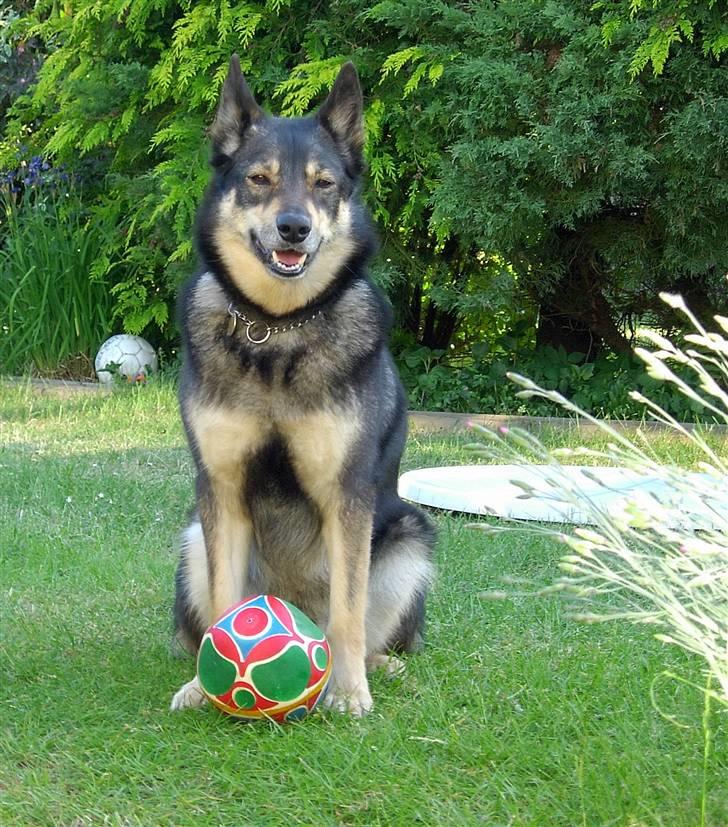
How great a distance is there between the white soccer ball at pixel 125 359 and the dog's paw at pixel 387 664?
204 inches

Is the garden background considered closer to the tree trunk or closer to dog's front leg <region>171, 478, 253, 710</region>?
the tree trunk

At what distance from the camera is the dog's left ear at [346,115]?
3.36 meters

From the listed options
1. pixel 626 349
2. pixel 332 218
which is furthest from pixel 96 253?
pixel 332 218

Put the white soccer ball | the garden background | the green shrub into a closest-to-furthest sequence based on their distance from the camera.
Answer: the garden background
the green shrub
the white soccer ball

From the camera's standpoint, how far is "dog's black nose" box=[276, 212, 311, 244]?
10.1ft

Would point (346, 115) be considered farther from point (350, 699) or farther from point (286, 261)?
point (350, 699)

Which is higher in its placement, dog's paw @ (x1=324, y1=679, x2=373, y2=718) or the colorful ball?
the colorful ball

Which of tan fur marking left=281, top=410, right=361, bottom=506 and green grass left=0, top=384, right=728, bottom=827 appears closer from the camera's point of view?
green grass left=0, top=384, right=728, bottom=827

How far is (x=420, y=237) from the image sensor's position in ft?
26.1

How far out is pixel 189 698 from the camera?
121 inches

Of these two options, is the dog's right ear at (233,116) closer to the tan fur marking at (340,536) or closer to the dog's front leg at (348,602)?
the tan fur marking at (340,536)

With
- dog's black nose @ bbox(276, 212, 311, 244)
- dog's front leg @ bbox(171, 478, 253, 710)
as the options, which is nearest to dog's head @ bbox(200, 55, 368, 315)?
dog's black nose @ bbox(276, 212, 311, 244)

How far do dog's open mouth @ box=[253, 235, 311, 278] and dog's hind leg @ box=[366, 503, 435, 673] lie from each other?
0.83 m

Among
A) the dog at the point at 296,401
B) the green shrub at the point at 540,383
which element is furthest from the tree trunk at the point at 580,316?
the dog at the point at 296,401
